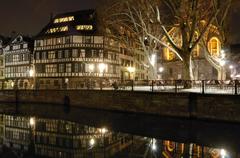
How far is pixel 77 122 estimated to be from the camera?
23578mm

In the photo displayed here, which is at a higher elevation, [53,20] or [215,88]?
[53,20]

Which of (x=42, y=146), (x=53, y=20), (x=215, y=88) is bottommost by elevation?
(x=42, y=146)

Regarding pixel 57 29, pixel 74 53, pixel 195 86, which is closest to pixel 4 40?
pixel 57 29

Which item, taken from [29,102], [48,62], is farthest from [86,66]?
[29,102]

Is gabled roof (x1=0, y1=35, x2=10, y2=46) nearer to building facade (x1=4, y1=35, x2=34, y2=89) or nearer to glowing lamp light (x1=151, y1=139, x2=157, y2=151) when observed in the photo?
building facade (x1=4, y1=35, x2=34, y2=89)

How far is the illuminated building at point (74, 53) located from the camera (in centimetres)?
5191

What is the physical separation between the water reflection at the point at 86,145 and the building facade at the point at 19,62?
40247mm

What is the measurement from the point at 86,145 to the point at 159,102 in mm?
11153

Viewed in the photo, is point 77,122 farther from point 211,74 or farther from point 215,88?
point 211,74

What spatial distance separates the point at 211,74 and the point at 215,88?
21.5 meters

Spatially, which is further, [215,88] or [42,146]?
[215,88]

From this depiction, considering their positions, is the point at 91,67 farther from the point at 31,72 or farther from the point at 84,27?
the point at 31,72

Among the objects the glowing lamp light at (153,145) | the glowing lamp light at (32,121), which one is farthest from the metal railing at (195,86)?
the glowing lamp light at (32,121)

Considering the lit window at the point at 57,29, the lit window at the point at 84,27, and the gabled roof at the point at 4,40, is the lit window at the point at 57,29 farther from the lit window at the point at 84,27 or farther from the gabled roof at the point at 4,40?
the gabled roof at the point at 4,40
